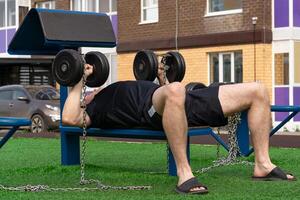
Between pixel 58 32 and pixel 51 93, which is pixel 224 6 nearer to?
pixel 51 93

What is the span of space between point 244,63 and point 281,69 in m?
1.17

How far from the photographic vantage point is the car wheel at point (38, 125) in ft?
66.4

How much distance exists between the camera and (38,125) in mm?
20531

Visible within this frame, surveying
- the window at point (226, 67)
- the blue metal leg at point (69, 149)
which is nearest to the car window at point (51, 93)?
the window at point (226, 67)

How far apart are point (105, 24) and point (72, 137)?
138 cm

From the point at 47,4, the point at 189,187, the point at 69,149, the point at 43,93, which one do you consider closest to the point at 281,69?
the point at 43,93

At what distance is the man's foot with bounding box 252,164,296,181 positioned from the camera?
6.48 m

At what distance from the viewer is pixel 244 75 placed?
22359 mm

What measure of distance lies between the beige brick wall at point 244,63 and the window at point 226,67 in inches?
9.0

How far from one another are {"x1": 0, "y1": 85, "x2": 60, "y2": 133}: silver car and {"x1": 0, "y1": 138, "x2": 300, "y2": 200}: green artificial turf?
9038mm

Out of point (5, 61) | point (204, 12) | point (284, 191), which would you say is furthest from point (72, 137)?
point (5, 61)

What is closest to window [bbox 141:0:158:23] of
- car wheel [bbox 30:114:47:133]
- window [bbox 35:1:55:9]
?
window [bbox 35:1:55:9]

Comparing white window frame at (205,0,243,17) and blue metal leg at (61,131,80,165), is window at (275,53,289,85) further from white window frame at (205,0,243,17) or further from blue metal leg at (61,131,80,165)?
blue metal leg at (61,131,80,165)

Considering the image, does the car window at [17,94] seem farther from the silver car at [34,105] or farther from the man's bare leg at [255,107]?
the man's bare leg at [255,107]
